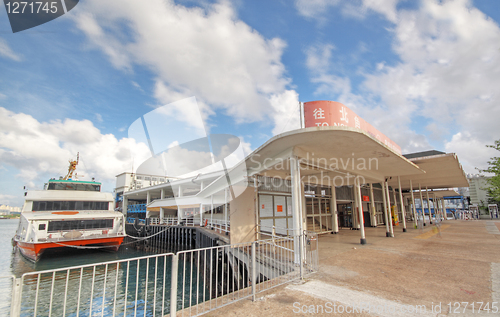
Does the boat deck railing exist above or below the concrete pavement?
below

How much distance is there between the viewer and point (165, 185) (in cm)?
2952

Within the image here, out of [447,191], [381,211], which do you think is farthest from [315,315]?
[447,191]

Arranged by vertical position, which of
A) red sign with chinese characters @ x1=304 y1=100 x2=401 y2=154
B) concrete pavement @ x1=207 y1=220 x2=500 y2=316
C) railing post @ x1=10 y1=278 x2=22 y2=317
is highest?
red sign with chinese characters @ x1=304 y1=100 x2=401 y2=154

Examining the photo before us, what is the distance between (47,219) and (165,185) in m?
16.2

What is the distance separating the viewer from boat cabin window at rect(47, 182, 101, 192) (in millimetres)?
17469

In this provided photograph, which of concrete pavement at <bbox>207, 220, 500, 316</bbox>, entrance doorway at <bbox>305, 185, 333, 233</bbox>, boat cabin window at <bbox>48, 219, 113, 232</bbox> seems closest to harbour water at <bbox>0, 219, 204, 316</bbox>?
concrete pavement at <bbox>207, 220, 500, 316</bbox>

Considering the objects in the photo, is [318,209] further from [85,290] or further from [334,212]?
[85,290]

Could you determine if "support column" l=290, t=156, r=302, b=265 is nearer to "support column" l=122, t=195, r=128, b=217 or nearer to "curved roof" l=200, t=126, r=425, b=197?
"curved roof" l=200, t=126, r=425, b=197

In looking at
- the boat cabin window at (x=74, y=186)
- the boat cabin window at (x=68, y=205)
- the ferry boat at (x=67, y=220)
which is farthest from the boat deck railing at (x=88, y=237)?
the boat cabin window at (x=74, y=186)

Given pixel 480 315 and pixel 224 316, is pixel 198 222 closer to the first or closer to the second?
pixel 224 316

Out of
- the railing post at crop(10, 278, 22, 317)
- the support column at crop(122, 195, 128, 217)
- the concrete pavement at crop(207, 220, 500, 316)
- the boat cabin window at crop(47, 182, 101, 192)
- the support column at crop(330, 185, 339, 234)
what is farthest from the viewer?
the support column at crop(122, 195, 128, 217)

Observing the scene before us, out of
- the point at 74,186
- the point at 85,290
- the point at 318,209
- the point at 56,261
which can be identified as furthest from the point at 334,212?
the point at 74,186

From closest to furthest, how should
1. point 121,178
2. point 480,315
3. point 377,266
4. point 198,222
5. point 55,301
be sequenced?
1. point 480,315
2. point 377,266
3. point 55,301
4. point 198,222
5. point 121,178

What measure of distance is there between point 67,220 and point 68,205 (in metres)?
2.83
